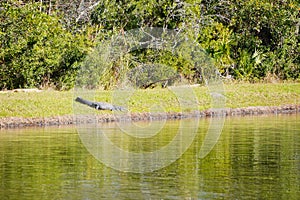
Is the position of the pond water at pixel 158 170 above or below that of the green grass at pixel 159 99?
below

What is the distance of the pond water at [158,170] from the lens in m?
13.0

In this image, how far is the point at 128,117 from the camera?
27.5 metres

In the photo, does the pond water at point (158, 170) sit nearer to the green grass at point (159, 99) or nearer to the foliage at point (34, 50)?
the green grass at point (159, 99)

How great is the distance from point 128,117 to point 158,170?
1192 cm

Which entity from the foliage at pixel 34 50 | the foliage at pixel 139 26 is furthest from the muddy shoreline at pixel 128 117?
the foliage at pixel 34 50

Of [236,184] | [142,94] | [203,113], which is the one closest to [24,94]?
[142,94]

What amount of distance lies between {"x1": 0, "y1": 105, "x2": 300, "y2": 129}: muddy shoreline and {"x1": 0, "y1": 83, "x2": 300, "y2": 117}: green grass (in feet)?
0.93

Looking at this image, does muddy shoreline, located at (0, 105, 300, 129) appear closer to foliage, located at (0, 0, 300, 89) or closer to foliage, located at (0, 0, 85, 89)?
foliage, located at (0, 0, 300, 89)

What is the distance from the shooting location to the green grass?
2630 centimetres

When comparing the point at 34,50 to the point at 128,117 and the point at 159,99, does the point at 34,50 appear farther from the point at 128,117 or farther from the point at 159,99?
the point at 128,117

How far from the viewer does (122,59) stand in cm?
3369

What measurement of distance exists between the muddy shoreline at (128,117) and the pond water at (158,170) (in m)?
2.06

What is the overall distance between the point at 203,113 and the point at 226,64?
8681 millimetres

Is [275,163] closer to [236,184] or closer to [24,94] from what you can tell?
[236,184]
